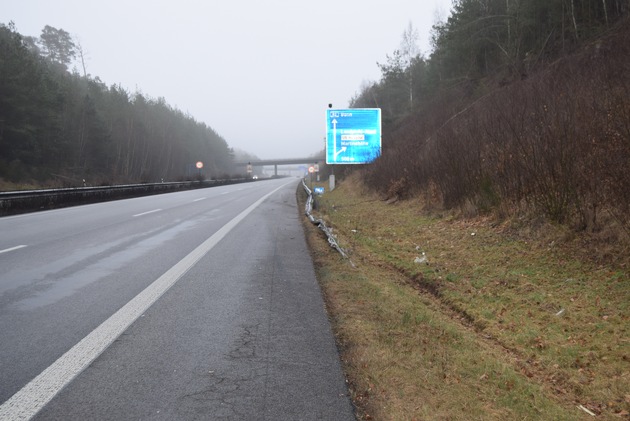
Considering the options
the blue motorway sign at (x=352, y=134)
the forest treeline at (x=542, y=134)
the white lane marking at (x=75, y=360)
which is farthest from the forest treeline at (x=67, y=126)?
the white lane marking at (x=75, y=360)

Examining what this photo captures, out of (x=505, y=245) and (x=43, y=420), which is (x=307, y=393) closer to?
(x=43, y=420)

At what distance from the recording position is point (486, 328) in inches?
207

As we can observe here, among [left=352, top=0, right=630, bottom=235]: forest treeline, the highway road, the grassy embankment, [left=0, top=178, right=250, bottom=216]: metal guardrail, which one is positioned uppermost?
[left=352, top=0, right=630, bottom=235]: forest treeline

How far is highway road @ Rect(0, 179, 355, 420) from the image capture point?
123 inches

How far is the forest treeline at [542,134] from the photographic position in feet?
23.6

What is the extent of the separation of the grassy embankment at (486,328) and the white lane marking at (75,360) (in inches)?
86.1

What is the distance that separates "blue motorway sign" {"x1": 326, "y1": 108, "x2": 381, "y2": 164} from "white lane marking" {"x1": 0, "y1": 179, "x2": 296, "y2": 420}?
66.8 feet

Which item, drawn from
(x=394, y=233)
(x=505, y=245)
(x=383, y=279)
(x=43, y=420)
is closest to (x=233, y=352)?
(x=43, y=420)

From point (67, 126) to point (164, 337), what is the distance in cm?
6081

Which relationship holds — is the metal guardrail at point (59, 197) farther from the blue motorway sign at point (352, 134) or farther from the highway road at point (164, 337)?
the blue motorway sign at point (352, 134)

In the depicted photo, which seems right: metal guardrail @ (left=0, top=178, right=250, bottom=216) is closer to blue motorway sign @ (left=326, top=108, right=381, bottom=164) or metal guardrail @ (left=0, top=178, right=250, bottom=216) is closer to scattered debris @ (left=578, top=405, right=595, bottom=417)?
blue motorway sign @ (left=326, top=108, right=381, bottom=164)

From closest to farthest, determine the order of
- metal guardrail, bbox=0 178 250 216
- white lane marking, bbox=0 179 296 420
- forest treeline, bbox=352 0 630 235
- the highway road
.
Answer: white lane marking, bbox=0 179 296 420 < the highway road < forest treeline, bbox=352 0 630 235 < metal guardrail, bbox=0 178 250 216

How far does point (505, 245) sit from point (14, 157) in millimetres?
47703

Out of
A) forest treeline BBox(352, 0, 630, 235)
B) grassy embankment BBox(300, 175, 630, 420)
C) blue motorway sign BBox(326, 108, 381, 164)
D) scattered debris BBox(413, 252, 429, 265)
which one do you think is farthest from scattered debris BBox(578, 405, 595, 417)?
blue motorway sign BBox(326, 108, 381, 164)
